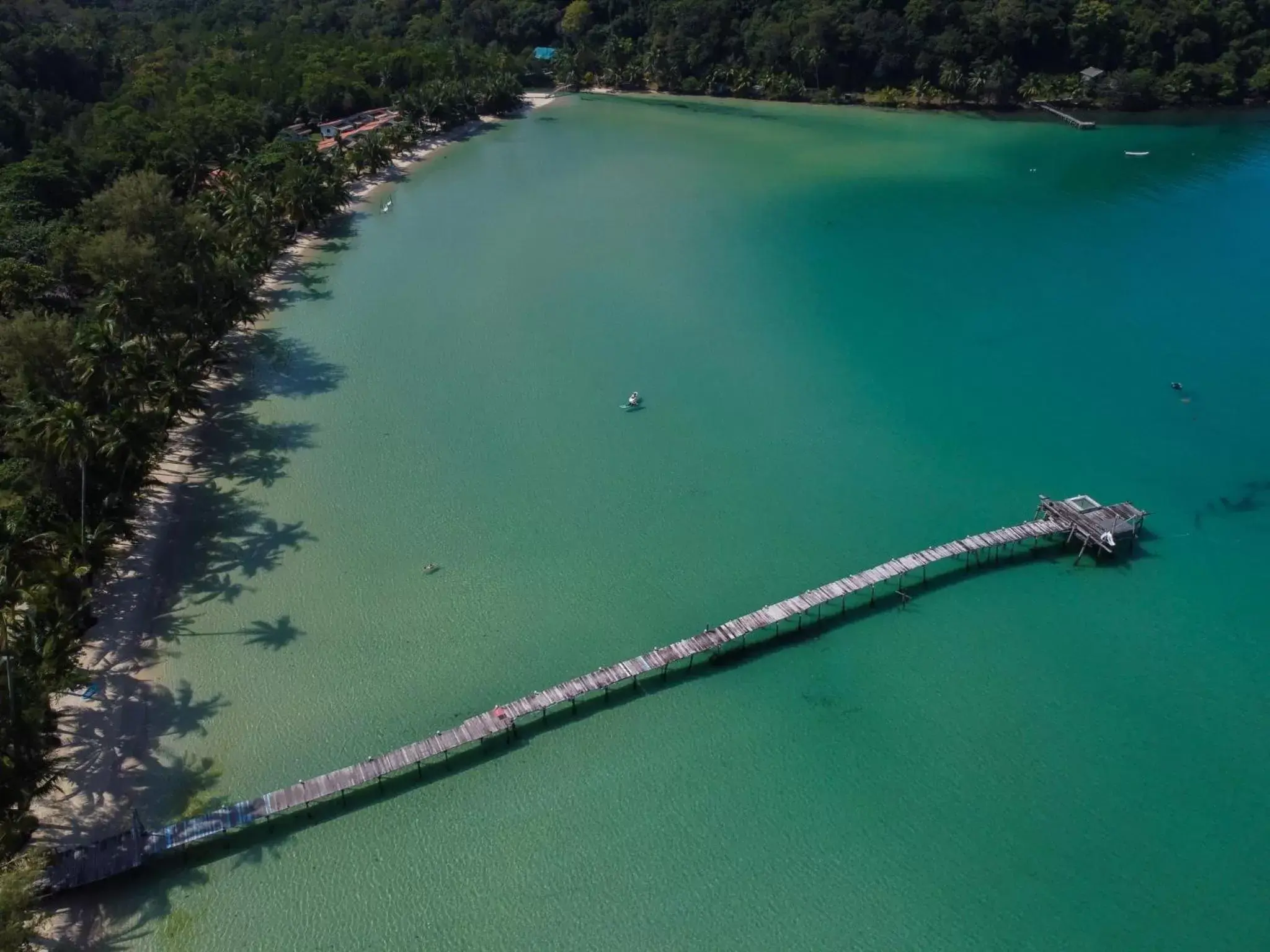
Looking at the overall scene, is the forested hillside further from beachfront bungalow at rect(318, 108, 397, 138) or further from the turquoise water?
the turquoise water

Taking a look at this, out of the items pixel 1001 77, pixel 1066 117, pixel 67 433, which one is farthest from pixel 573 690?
pixel 1001 77

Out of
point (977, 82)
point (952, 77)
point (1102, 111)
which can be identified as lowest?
point (1102, 111)

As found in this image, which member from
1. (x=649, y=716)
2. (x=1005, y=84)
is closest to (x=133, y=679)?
(x=649, y=716)

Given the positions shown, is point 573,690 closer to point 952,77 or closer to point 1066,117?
point 952,77

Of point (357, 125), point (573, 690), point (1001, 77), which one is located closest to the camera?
point (573, 690)

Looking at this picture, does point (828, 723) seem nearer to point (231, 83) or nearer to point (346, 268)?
point (346, 268)
